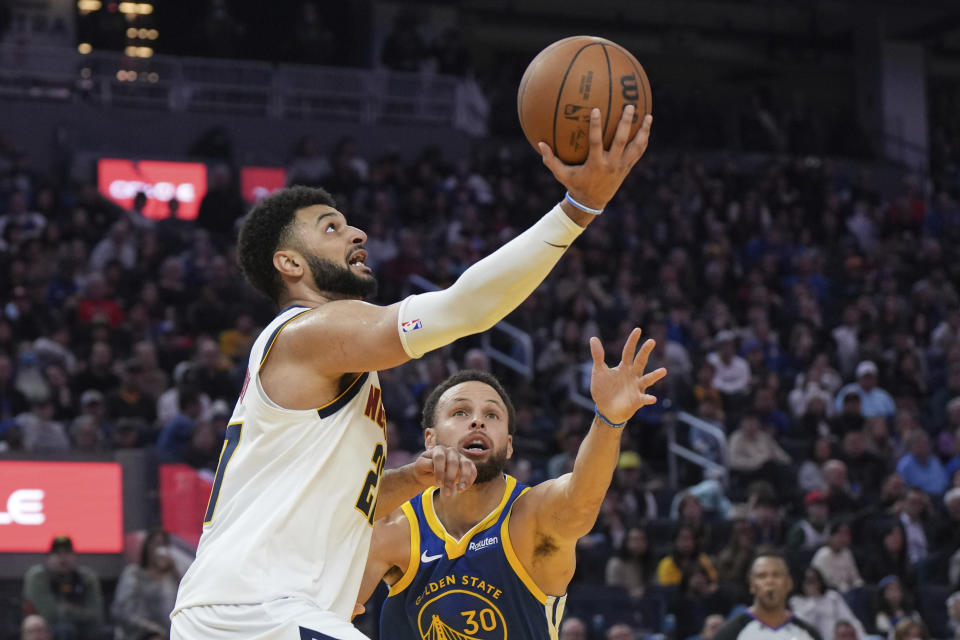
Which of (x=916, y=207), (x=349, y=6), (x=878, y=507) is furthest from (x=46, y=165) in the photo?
(x=916, y=207)

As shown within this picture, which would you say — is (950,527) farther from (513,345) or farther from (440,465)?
(440,465)

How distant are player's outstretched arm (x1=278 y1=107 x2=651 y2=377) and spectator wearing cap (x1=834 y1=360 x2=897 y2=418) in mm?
11283

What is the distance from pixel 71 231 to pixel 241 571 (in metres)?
11.3

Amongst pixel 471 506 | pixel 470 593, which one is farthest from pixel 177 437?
pixel 470 593

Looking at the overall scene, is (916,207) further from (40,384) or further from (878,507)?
(40,384)

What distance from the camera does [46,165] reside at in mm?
17734

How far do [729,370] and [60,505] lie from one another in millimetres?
7570

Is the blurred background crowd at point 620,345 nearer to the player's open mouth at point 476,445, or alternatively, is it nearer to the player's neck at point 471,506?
the player's neck at point 471,506

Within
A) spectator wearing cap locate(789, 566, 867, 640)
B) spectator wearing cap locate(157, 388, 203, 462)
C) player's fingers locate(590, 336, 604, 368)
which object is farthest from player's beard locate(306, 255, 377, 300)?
spectator wearing cap locate(789, 566, 867, 640)

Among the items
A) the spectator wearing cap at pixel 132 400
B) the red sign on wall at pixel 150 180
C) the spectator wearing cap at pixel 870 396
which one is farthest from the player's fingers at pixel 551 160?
the red sign on wall at pixel 150 180

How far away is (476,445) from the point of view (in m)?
4.91

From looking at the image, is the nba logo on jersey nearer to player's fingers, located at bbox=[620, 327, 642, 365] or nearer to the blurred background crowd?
player's fingers, located at bbox=[620, 327, 642, 365]

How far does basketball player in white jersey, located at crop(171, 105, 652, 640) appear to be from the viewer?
3.47m

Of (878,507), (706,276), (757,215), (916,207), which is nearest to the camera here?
(878,507)
